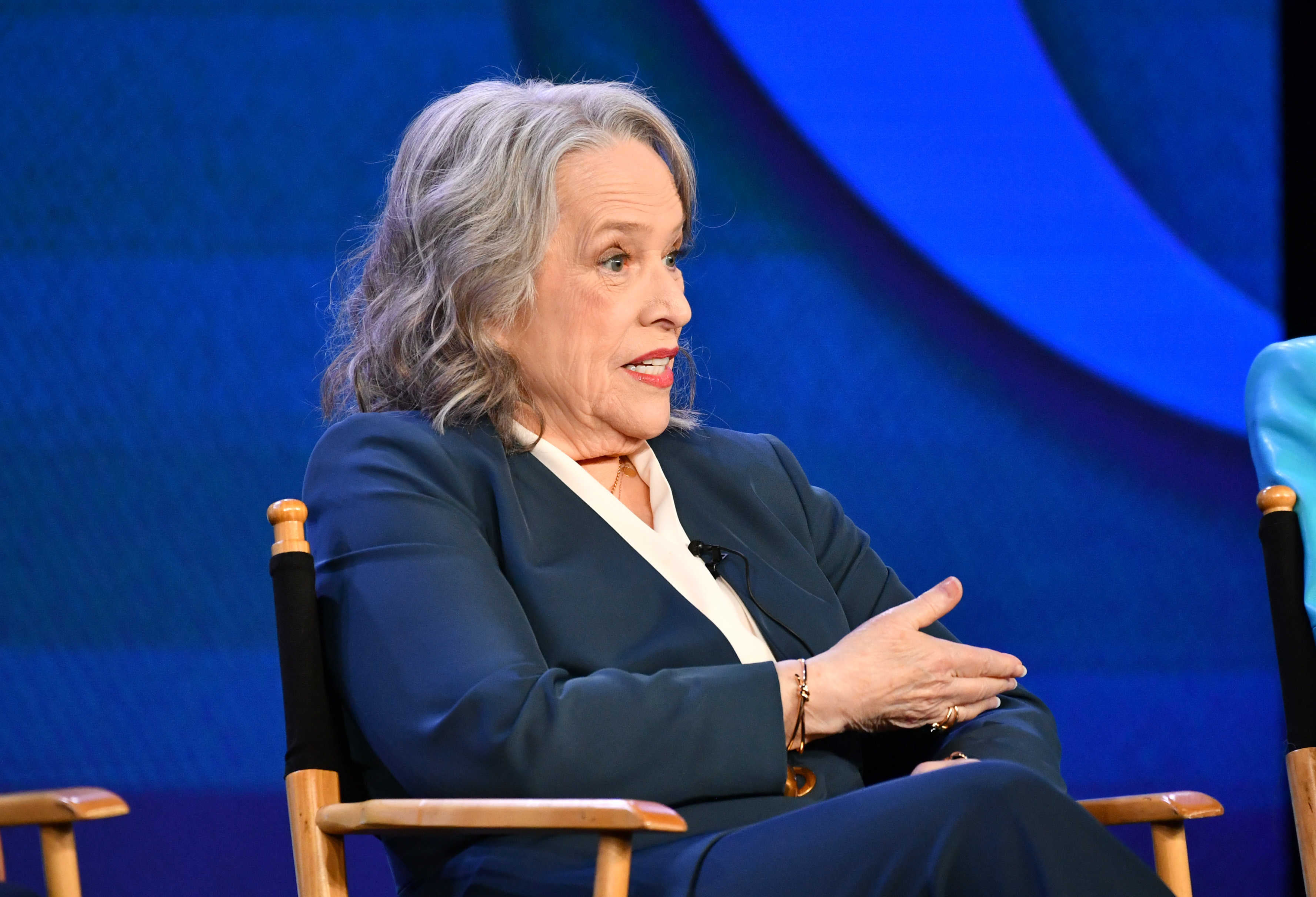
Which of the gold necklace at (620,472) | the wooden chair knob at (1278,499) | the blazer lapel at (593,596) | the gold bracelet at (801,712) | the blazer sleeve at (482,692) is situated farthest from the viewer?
the gold necklace at (620,472)

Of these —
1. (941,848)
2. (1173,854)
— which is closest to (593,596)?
(941,848)

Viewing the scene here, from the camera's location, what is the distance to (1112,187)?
2.80m

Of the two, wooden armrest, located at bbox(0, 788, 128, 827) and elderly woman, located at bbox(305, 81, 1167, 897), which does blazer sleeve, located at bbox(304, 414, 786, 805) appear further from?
wooden armrest, located at bbox(0, 788, 128, 827)

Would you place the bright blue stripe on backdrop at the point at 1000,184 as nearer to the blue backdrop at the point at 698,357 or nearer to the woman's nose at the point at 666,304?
the blue backdrop at the point at 698,357

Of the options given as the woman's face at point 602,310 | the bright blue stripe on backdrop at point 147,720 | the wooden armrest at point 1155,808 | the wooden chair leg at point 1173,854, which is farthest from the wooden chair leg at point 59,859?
the bright blue stripe on backdrop at point 147,720

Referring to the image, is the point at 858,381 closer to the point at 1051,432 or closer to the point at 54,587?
the point at 1051,432

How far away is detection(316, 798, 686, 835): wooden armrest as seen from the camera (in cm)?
109

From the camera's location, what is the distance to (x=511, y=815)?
115 cm

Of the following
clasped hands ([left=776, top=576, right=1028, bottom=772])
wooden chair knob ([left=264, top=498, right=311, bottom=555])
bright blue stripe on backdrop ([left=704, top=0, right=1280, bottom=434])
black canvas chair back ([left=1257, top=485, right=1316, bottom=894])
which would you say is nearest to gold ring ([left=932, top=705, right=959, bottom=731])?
clasped hands ([left=776, top=576, right=1028, bottom=772])

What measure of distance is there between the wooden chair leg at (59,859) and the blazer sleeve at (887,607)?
0.93 m

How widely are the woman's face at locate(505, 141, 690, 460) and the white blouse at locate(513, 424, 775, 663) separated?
0.07 m

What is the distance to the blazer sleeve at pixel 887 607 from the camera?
1.58 meters

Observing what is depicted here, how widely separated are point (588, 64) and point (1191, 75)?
1.25 meters

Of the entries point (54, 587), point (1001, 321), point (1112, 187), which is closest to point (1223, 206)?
point (1112, 187)
